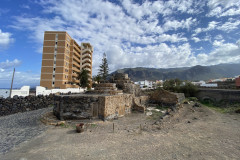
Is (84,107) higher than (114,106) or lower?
higher

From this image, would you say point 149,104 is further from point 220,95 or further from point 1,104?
point 1,104

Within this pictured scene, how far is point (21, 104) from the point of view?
54.4ft

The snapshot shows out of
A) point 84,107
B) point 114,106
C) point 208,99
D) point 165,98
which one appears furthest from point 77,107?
point 208,99

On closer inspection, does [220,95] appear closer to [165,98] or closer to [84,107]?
[165,98]

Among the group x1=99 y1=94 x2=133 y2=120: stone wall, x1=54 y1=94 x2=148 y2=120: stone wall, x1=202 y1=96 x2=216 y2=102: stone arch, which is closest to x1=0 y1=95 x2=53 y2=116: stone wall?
x1=54 y1=94 x2=148 y2=120: stone wall

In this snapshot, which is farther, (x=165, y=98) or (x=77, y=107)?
(x=165, y=98)

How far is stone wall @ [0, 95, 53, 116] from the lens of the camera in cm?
1563

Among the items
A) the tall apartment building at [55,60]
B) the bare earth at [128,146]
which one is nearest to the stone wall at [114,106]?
the bare earth at [128,146]

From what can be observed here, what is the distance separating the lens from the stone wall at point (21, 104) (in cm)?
1563

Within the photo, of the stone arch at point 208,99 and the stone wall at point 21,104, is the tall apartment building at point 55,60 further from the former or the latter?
the stone arch at point 208,99

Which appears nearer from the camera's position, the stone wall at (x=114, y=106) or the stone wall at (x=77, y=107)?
the stone wall at (x=77, y=107)

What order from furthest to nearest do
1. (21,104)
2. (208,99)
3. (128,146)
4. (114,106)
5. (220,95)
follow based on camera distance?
1. (208,99)
2. (220,95)
3. (21,104)
4. (114,106)
5. (128,146)

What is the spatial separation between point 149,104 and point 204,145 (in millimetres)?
15054

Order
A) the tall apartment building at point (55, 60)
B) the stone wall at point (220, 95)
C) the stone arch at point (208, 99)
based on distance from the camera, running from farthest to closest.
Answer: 1. the tall apartment building at point (55, 60)
2. the stone arch at point (208, 99)
3. the stone wall at point (220, 95)
